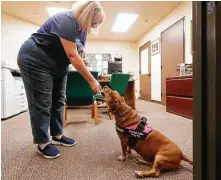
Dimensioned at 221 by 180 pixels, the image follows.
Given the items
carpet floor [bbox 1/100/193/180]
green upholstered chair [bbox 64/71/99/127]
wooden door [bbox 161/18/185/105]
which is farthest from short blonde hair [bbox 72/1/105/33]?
wooden door [bbox 161/18/185/105]

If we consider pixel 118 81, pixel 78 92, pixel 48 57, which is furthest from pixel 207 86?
pixel 118 81

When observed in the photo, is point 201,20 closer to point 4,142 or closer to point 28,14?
point 4,142

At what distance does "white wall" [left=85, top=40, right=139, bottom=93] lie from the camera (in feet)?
25.3

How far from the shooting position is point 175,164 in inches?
43.5

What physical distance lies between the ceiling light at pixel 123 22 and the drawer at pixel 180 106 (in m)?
2.77

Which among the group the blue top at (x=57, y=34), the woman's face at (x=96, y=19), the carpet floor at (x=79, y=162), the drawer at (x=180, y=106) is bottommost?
the carpet floor at (x=79, y=162)

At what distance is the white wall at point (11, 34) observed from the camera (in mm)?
4754

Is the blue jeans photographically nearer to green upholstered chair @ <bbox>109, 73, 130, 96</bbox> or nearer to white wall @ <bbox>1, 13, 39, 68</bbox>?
green upholstered chair @ <bbox>109, 73, 130, 96</bbox>

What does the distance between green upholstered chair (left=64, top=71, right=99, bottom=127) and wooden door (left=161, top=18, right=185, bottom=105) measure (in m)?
2.68

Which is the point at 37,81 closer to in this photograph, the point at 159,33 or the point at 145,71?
the point at 159,33

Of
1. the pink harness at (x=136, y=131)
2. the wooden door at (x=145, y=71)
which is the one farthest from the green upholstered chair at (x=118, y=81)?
the wooden door at (x=145, y=71)

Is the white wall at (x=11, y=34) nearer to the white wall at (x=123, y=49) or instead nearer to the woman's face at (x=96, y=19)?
the white wall at (x=123, y=49)

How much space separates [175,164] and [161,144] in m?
0.13

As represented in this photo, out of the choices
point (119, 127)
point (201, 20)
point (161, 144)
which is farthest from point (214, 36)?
point (119, 127)
